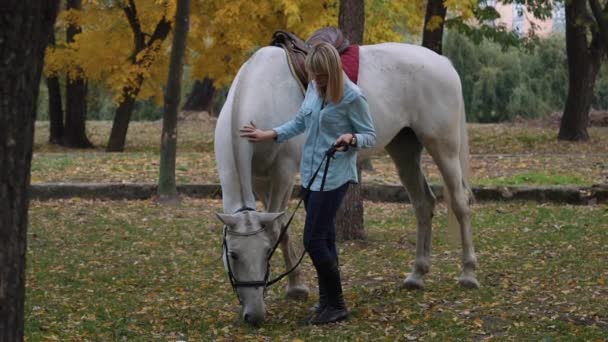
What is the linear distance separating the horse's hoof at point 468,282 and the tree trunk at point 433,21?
498 inches

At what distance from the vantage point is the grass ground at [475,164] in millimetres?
14930

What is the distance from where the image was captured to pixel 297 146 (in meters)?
7.35

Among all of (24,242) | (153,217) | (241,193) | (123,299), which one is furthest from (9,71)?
(153,217)

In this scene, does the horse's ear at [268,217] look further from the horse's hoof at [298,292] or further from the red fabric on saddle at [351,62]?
the red fabric on saddle at [351,62]

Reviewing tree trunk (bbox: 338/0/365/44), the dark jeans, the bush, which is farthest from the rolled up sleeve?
the bush

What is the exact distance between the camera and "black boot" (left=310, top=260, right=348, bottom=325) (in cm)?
685

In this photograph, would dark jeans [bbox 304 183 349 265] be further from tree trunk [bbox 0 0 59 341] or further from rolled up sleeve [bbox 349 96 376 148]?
tree trunk [bbox 0 0 59 341]

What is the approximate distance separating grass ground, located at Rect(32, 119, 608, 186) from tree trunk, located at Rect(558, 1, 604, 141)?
0.46m

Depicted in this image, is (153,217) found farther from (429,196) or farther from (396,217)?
(429,196)

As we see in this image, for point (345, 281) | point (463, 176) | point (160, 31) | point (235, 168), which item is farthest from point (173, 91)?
point (160, 31)

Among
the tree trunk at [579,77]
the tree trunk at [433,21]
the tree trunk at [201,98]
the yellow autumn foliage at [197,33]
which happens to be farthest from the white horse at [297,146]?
the tree trunk at [201,98]

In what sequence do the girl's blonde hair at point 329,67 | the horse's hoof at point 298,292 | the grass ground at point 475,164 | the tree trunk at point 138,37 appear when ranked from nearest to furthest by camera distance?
1. the girl's blonde hair at point 329,67
2. the horse's hoof at point 298,292
3. the grass ground at point 475,164
4. the tree trunk at point 138,37

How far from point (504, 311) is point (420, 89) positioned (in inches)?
74.7

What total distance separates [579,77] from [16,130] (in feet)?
65.9
